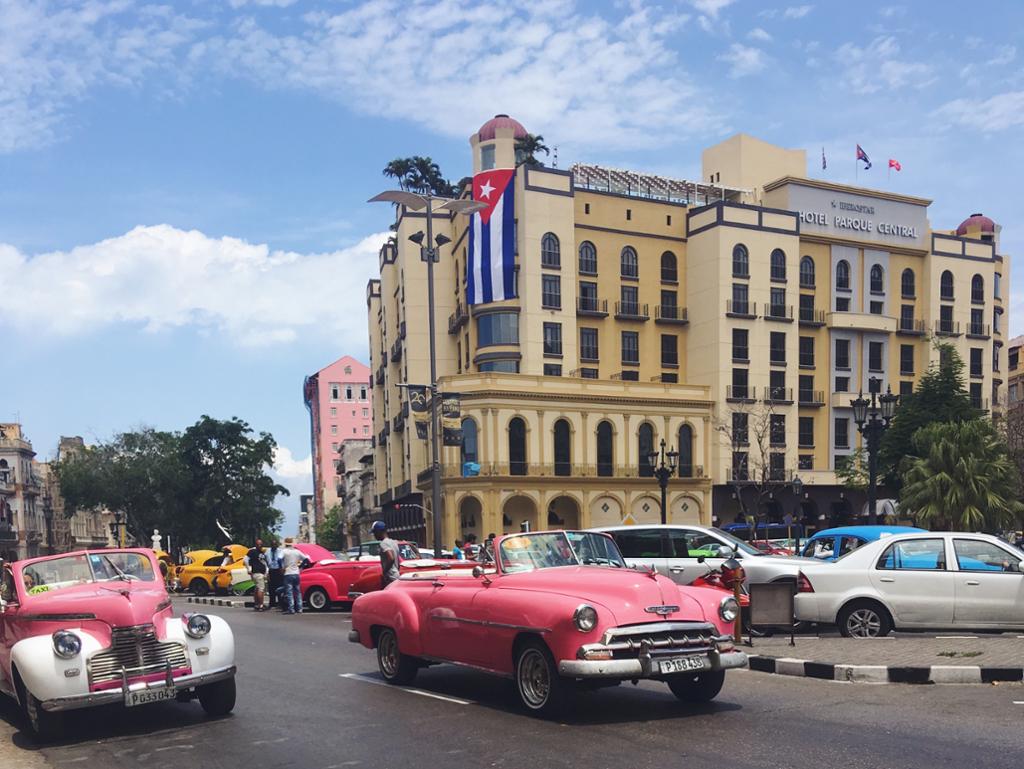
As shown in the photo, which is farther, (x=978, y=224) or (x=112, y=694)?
(x=978, y=224)

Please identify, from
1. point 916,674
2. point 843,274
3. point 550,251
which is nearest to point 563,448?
point 550,251

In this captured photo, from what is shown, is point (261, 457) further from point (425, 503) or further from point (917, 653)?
point (917, 653)

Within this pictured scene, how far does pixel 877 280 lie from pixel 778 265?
9.50 m

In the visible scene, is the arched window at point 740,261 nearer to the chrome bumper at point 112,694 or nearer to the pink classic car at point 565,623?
the pink classic car at point 565,623

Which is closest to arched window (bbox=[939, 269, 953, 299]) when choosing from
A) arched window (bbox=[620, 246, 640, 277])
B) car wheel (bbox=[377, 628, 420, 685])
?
arched window (bbox=[620, 246, 640, 277])

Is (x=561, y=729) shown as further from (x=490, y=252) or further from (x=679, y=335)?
(x=679, y=335)

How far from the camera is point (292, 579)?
21.4 metres

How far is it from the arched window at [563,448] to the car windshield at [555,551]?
45823 mm

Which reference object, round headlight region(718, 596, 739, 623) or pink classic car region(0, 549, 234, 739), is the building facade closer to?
pink classic car region(0, 549, 234, 739)

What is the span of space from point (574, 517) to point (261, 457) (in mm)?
30011

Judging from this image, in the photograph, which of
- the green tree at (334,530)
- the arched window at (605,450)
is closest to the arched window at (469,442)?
the arched window at (605,450)

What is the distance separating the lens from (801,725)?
7.76 metres

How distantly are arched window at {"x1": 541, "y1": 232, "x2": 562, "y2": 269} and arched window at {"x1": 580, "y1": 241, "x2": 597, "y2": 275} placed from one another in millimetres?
2627

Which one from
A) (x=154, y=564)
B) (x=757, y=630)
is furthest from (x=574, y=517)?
(x=154, y=564)
